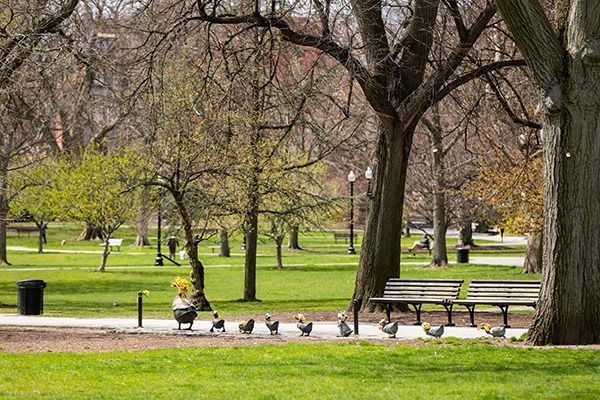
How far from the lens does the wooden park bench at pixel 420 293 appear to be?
68.8 ft

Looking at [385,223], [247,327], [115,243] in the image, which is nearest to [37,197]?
[115,243]

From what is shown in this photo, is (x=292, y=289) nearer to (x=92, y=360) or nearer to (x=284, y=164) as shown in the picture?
(x=284, y=164)

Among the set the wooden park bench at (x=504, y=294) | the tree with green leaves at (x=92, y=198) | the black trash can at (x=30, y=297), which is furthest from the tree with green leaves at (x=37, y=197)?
the wooden park bench at (x=504, y=294)

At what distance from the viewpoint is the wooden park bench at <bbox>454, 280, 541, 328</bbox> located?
20.0 m

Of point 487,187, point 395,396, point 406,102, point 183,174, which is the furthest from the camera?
point 487,187

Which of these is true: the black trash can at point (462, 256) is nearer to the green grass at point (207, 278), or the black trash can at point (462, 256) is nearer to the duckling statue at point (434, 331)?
the green grass at point (207, 278)

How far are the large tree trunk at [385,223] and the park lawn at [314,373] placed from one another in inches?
262

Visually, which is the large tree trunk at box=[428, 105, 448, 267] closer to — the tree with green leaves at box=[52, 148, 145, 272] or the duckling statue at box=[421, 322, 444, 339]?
the tree with green leaves at box=[52, 148, 145, 272]

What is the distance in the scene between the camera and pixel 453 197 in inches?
2128

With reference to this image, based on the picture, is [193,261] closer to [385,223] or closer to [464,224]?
[385,223]

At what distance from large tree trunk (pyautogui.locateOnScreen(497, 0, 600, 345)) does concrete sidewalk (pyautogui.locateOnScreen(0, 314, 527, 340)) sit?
2.43 metres

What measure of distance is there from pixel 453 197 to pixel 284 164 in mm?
22108

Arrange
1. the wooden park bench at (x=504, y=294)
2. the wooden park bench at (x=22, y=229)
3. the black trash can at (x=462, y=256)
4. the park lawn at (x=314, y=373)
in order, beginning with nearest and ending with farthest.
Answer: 1. the park lawn at (x=314, y=373)
2. the wooden park bench at (x=504, y=294)
3. the black trash can at (x=462, y=256)
4. the wooden park bench at (x=22, y=229)

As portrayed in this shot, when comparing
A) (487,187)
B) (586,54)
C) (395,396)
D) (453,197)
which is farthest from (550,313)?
(453,197)
